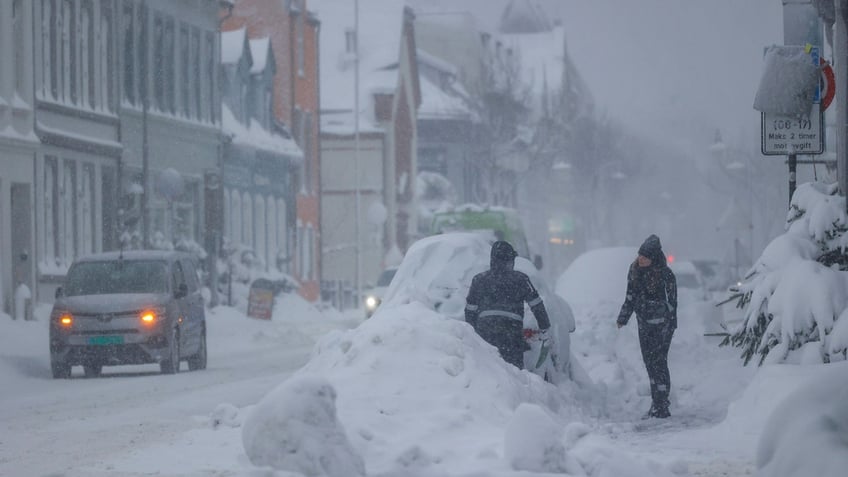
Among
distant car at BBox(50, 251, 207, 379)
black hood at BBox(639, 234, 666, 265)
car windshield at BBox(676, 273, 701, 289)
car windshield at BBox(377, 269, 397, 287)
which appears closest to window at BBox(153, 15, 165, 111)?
car windshield at BBox(377, 269, 397, 287)

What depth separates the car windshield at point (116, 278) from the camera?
24.5m

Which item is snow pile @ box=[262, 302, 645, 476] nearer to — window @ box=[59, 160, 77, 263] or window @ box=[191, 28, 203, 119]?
window @ box=[59, 160, 77, 263]

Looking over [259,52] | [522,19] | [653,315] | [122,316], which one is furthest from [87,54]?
[522,19]

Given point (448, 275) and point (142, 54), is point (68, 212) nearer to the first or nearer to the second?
point (142, 54)

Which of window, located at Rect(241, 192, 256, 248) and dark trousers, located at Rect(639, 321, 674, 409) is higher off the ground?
window, located at Rect(241, 192, 256, 248)

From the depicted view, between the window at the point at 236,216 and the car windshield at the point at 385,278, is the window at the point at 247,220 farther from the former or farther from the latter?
the car windshield at the point at 385,278


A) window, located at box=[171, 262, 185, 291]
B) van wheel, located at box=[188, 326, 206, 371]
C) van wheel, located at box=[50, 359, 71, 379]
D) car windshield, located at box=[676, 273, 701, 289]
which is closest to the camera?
van wheel, located at box=[50, 359, 71, 379]

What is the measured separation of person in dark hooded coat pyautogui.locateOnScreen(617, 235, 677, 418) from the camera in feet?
53.8

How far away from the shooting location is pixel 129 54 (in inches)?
1656

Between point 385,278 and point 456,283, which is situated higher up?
point 456,283

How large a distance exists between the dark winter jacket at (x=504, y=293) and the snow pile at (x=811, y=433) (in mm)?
8070

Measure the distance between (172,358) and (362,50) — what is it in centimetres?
5046

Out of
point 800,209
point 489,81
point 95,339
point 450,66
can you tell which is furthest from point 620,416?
point 450,66

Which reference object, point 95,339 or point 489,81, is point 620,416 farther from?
point 489,81
